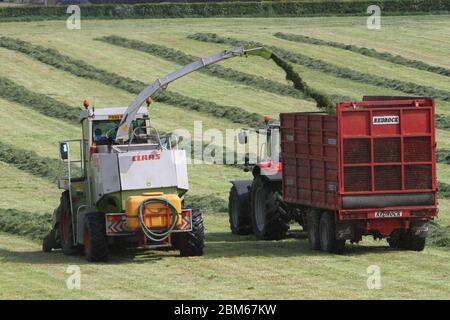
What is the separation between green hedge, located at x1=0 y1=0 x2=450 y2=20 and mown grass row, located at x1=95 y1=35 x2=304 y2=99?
35.7 feet

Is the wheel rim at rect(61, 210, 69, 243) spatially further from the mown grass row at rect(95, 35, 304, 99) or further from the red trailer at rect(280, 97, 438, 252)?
the mown grass row at rect(95, 35, 304, 99)

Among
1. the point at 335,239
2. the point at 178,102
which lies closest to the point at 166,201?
the point at 335,239

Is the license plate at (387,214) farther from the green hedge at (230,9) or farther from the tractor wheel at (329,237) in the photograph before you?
the green hedge at (230,9)

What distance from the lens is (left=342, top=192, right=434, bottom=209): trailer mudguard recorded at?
24.2 m

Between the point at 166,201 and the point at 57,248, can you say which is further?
the point at 57,248

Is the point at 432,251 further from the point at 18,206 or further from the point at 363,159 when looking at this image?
the point at 18,206

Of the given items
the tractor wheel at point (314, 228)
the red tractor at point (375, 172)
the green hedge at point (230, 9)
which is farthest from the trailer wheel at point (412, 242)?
the green hedge at point (230, 9)

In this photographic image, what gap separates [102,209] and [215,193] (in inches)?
402

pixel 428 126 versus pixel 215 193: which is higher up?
pixel 428 126

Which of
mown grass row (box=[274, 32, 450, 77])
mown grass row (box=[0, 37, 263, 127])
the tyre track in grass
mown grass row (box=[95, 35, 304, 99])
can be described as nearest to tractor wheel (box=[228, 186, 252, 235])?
mown grass row (box=[0, 37, 263, 127])

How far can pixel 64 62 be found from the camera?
57.2 m

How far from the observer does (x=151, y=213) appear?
2378cm

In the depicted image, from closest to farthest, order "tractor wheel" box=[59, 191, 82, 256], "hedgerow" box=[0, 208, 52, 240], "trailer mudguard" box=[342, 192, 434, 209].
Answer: "trailer mudguard" box=[342, 192, 434, 209] < "tractor wheel" box=[59, 191, 82, 256] < "hedgerow" box=[0, 208, 52, 240]

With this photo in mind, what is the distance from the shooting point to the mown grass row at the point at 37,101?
4737cm
